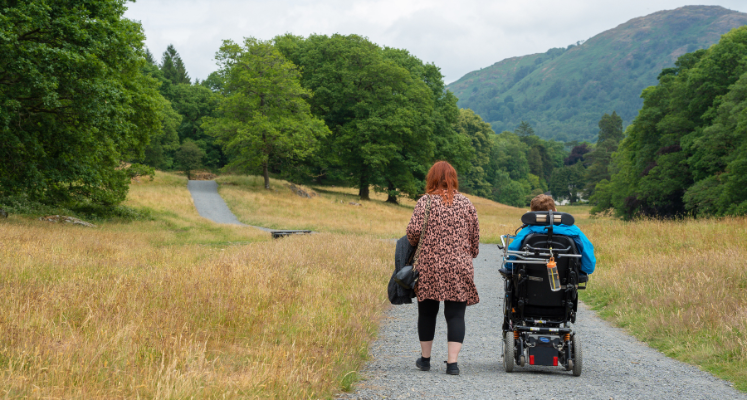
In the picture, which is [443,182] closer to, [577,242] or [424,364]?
[577,242]

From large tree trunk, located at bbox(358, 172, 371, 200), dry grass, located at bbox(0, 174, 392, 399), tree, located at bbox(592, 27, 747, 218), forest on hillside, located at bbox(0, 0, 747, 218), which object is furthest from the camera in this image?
large tree trunk, located at bbox(358, 172, 371, 200)

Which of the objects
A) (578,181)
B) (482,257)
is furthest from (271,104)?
(578,181)

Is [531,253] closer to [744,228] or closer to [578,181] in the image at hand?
[744,228]

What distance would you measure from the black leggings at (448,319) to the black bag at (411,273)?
36cm

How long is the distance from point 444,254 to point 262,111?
38.5 m

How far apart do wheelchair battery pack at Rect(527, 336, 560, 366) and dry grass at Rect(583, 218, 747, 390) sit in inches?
66.7

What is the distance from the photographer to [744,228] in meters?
13.2

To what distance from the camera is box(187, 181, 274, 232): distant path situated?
3045 cm

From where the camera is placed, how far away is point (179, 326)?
478 cm

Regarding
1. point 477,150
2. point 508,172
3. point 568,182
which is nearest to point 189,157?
point 477,150

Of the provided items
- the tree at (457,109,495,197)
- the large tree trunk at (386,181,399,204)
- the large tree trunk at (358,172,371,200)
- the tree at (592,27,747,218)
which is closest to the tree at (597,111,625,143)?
the tree at (457,109,495,197)

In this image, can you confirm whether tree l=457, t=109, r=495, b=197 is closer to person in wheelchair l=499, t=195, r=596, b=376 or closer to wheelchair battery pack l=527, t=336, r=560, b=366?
person in wheelchair l=499, t=195, r=596, b=376

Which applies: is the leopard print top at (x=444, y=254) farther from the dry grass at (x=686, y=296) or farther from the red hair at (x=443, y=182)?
the dry grass at (x=686, y=296)

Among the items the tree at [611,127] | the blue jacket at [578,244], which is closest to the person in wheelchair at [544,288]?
the blue jacket at [578,244]
